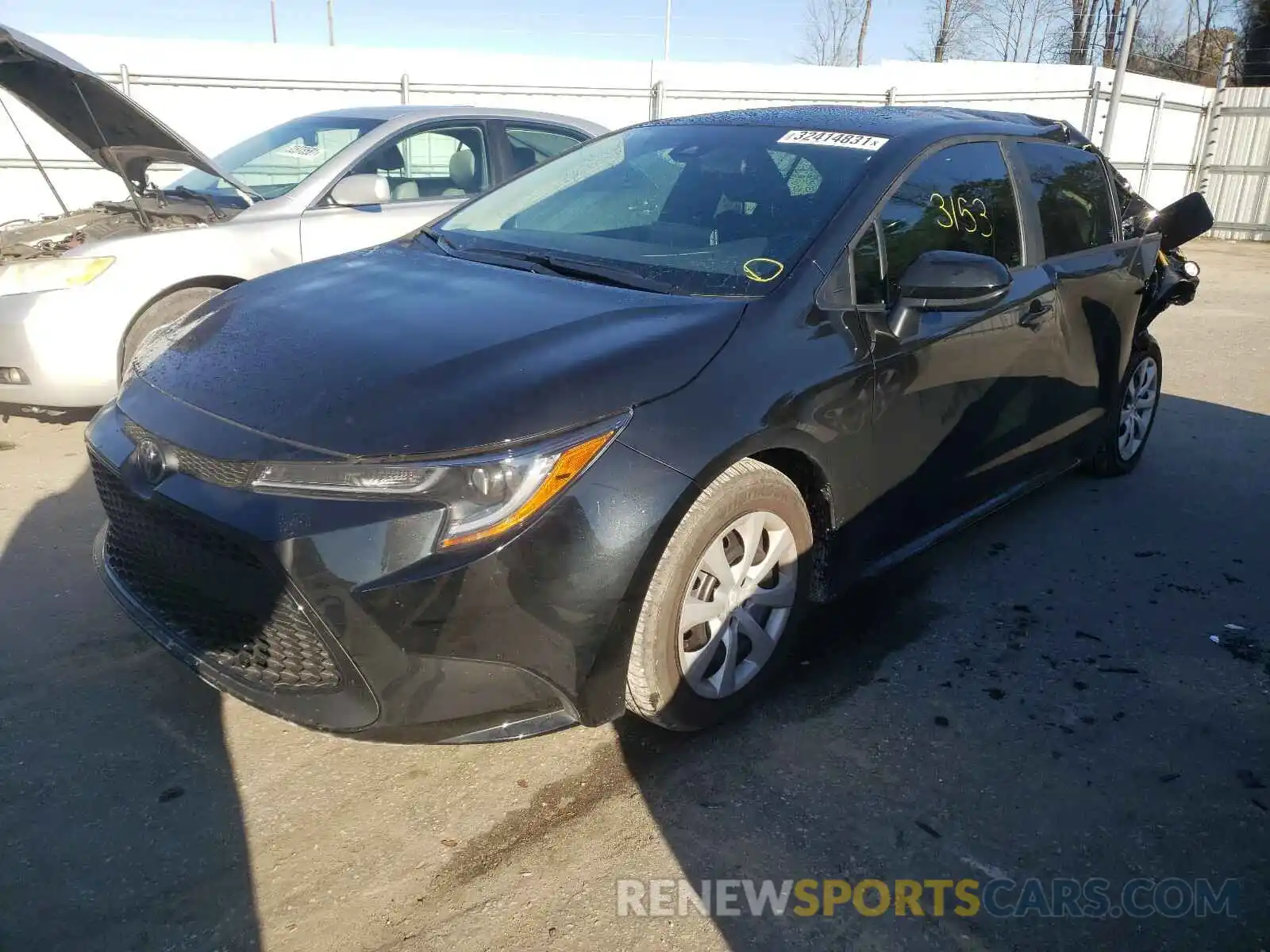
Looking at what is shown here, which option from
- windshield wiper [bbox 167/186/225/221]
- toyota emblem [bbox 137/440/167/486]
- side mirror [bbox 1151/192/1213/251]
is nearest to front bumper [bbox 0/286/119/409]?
windshield wiper [bbox 167/186/225/221]

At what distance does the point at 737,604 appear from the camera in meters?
2.74

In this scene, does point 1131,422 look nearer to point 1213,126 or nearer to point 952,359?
point 952,359

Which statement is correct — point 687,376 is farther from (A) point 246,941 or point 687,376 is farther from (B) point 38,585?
(B) point 38,585

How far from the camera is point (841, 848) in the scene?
240cm

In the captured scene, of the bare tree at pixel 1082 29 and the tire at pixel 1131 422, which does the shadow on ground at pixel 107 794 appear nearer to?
the tire at pixel 1131 422

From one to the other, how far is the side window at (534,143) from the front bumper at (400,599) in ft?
13.5

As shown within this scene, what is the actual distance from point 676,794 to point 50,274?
4.07 m

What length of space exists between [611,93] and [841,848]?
13898 mm

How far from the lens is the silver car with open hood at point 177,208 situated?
4.68 meters

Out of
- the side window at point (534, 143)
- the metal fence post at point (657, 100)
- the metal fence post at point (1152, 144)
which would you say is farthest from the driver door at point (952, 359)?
the metal fence post at point (1152, 144)

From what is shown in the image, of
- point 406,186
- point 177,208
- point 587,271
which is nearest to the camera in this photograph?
point 587,271

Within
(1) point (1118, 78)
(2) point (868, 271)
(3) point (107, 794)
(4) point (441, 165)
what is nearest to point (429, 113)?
(4) point (441, 165)

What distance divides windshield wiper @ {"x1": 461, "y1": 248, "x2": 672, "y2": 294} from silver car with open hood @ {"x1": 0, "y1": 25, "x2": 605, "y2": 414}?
7.58ft

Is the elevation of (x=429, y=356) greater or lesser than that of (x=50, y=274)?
greater
